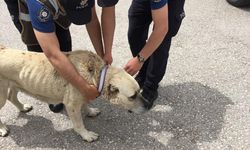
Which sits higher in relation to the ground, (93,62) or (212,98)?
(93,62)

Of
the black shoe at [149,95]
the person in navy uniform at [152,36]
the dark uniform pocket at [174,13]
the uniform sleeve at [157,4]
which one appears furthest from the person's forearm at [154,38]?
the black shoe at [149,95]

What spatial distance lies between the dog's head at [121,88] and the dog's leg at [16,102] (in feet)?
3.51

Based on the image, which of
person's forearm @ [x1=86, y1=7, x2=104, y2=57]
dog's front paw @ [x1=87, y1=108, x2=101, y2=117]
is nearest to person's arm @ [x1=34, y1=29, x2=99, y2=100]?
person's forearm @ [x1=86, y1=7, x2=104, y2=57]

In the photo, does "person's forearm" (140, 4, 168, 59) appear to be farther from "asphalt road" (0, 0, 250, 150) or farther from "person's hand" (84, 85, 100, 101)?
"asphalt road" (0, 0, 250, 150)

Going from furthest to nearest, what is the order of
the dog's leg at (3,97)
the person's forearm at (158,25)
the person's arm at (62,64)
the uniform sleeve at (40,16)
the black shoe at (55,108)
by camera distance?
1. the black shoe at (55,108)
2. the dog's leg at (3,97)
3. the person's forearm at (158,25)
4. the person's arm at (62,64)
5. the uniform sleeve at (40,16)

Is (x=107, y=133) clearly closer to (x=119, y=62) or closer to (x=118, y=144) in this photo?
(x=118, y=144)

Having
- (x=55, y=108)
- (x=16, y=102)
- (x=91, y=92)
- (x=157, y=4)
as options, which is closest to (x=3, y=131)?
(x=16, y=102)

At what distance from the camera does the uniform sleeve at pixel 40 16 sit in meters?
2.92

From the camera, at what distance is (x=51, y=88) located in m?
3.44

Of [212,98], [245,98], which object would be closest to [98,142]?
[212,98]

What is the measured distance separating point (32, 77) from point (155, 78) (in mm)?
1299

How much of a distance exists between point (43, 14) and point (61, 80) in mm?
685

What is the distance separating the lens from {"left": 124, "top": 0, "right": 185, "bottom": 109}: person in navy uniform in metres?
3.23

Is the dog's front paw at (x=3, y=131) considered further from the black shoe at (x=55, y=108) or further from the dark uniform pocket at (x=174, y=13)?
the dark uniform pocket at (x=174, y=13)
